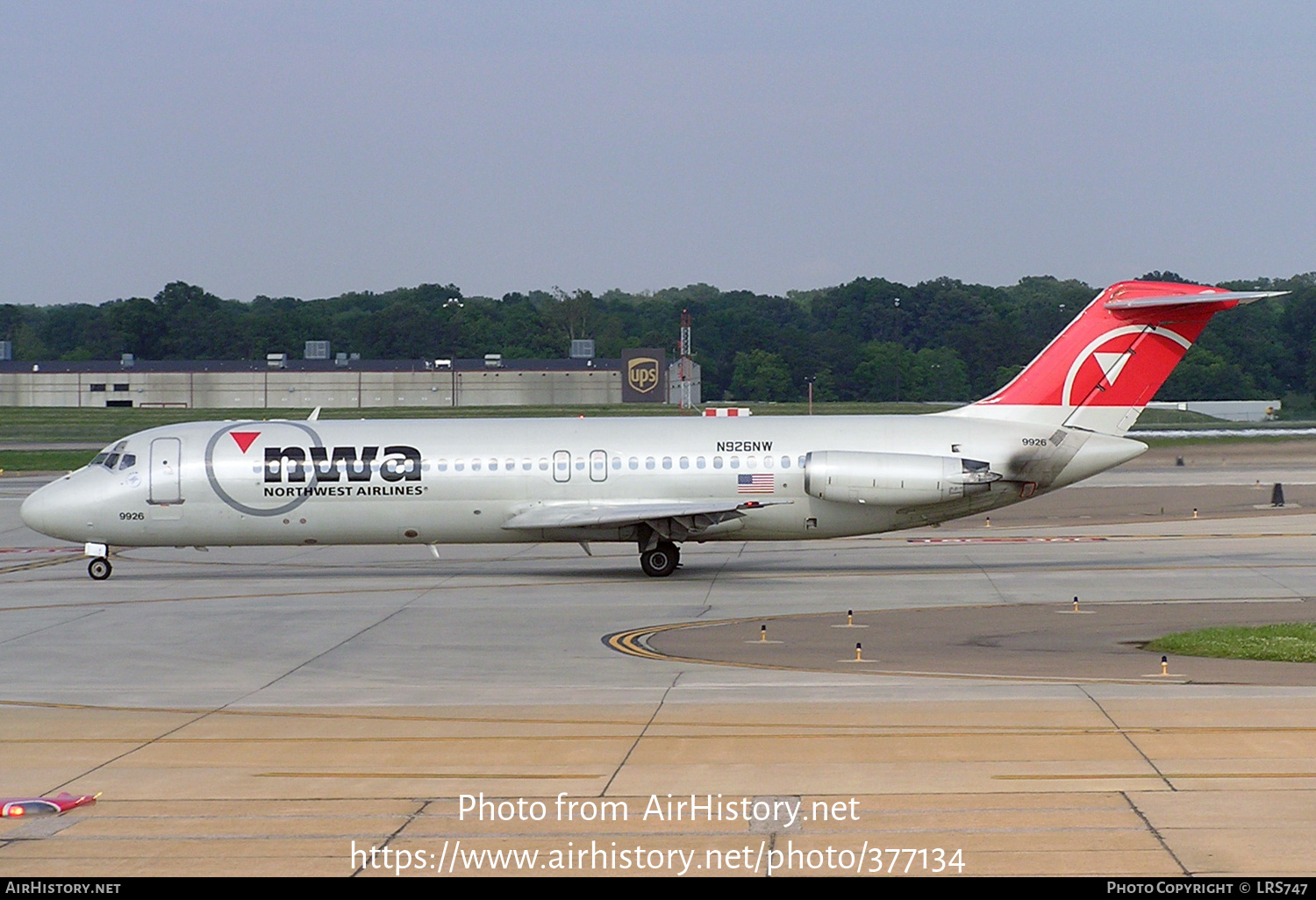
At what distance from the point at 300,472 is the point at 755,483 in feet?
34.6

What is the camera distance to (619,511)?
32.4m

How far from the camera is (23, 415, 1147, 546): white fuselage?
3262cm

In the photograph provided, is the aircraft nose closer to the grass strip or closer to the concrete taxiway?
the concrete taxiway

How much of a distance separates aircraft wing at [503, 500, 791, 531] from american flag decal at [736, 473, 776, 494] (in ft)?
0.85

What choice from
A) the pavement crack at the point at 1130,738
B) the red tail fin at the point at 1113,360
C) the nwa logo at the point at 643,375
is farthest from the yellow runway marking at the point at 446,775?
the nwa logo at the point at 643,375

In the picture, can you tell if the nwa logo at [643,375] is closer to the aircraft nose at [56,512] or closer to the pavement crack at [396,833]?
the aircraft nose at [56,512]

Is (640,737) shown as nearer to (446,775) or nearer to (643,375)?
(446,775)

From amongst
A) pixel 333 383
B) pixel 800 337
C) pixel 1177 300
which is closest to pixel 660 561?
pixel 1177 300

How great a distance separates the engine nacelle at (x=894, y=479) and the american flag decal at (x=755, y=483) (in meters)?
0.93

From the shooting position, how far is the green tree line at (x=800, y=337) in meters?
139
